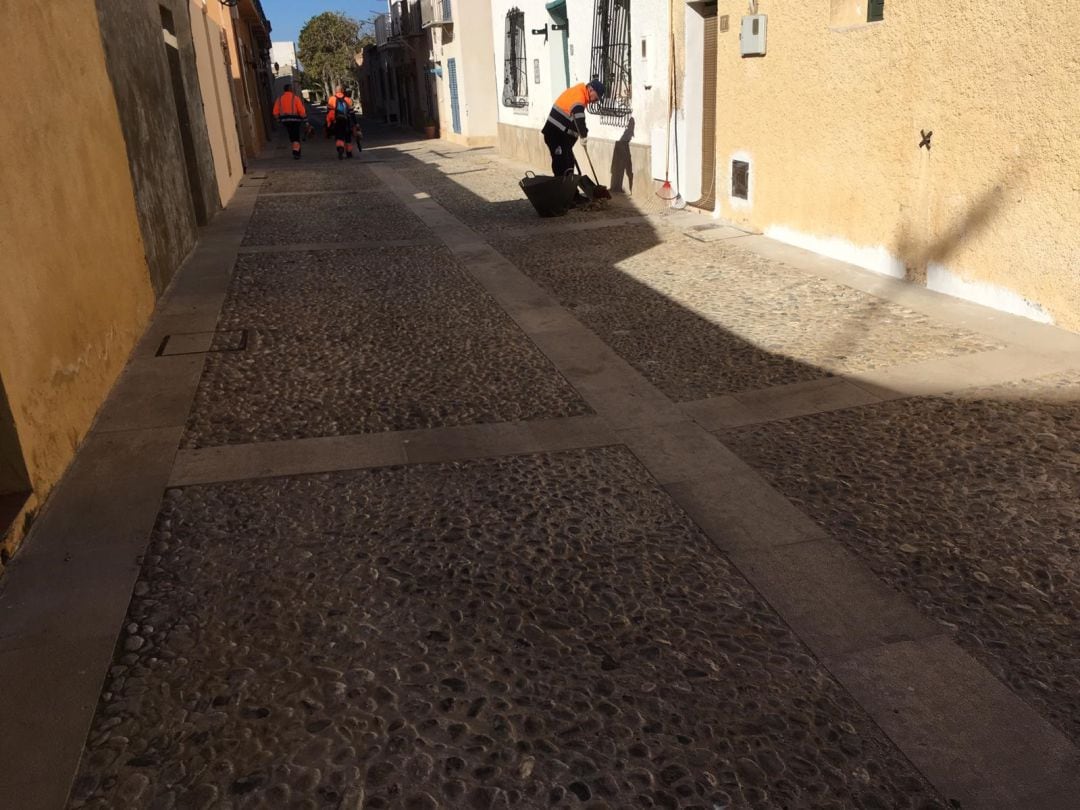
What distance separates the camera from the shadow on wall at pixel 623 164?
41.7 ft

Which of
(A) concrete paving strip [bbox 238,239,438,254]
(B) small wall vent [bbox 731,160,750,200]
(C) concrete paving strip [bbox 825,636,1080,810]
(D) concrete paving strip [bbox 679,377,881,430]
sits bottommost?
(C) concrete paving strip [bbox 825,636,1080,810]

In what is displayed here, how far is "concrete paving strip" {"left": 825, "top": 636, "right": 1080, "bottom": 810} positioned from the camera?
2.23m

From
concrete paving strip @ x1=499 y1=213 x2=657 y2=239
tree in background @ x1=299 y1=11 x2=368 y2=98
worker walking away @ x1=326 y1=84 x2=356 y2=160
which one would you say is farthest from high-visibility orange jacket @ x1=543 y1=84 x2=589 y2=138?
tree in background @ x1=299 y1=11 x2=368 y2=98

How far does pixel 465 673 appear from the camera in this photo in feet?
9.04

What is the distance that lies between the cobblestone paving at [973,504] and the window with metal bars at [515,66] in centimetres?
1627

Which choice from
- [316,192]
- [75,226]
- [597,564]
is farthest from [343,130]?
[597,564]

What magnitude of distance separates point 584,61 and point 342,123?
32.2 ft

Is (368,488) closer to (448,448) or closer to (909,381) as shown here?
(448,448)

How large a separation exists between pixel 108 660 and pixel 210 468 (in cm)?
156

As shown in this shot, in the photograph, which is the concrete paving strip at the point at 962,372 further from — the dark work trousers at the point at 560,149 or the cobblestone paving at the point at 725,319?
the dark work trousers at the point at 560,149

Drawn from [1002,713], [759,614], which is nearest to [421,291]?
[759,614]

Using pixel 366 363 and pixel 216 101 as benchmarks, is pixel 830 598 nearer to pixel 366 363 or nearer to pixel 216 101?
pixel 366 363

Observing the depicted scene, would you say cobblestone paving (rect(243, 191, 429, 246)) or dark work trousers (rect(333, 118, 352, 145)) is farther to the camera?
dark work trousers (rect(333, 118, 352, 145))

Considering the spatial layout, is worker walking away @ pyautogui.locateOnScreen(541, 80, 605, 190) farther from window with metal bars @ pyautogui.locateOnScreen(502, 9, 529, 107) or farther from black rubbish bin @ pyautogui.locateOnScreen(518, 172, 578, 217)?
window with metal bars @ pyautogui.locateOnScreen(502, 9, 529, 107)
